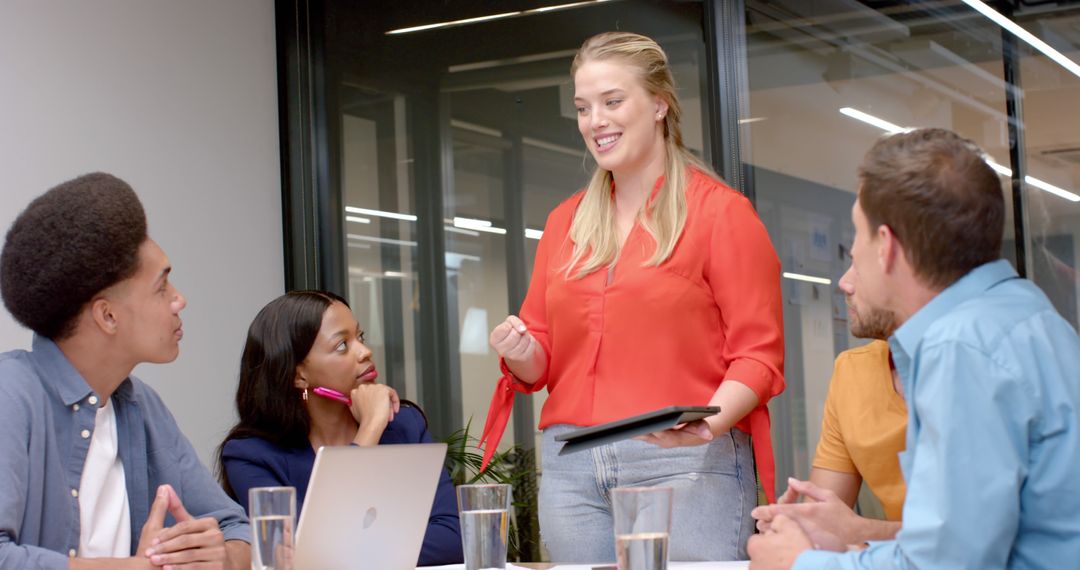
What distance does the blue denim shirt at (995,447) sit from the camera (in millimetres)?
1364

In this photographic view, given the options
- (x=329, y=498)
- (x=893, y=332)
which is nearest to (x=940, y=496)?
(x=893, y=332)

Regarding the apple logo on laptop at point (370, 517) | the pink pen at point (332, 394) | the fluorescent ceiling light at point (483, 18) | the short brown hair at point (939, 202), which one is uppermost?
the fluorescent ceiling light at point (483, 18)

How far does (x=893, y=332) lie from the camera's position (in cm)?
166

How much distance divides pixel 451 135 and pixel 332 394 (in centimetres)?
197

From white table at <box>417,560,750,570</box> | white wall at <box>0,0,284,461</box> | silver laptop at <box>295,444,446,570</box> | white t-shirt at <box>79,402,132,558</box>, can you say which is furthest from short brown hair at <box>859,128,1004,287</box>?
white wall at <box>0,0,284,461</box>

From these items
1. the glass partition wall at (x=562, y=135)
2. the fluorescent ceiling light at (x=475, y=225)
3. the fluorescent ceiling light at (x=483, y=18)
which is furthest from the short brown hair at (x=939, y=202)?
the fluorescent ceiling light at (x=475, y=225)

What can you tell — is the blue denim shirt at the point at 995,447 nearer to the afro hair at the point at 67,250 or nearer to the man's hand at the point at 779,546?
the man's hand at the point at 779,546

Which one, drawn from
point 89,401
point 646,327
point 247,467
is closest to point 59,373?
point 89,401

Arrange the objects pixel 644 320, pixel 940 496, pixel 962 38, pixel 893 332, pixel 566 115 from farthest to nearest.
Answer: pixel 566 115, pixel 962 38, pixel 644 320, pixel 893 332, pixel 940 496

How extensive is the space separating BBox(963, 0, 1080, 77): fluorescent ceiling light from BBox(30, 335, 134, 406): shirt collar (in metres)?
2.74

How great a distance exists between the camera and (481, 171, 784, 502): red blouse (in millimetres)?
2658

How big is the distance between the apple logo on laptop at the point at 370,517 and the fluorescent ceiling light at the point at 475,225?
272cm

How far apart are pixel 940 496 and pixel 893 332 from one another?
1.07ft

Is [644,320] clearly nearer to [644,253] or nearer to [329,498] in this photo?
[644,253]
